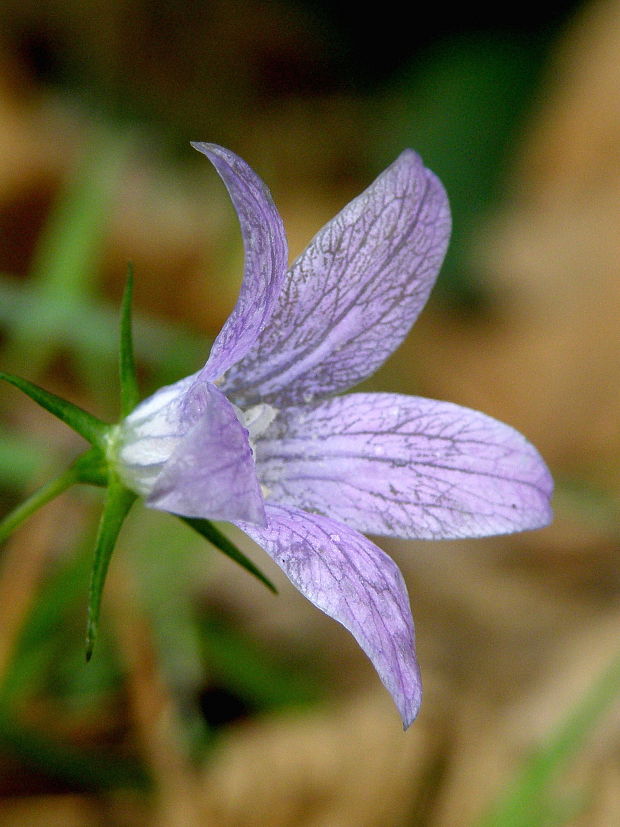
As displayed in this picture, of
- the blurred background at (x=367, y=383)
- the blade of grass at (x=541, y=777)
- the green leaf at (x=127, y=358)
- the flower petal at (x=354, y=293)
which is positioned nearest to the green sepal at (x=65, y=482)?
the green leaf at (x=127, y=358)

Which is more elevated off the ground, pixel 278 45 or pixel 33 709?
pixel 278 45

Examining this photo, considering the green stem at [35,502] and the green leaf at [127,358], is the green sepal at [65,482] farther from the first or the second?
the green leaf at [127,358]

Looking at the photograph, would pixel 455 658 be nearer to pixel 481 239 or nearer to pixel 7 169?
pixel 481 239

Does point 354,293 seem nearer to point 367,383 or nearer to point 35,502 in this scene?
point 35,502

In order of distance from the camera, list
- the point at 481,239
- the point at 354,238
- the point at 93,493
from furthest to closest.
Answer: the point at 481,239
the point at 93,493
the point at 354,238

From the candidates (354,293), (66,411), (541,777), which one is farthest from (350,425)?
(541,777)

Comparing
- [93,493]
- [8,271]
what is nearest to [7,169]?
[8,271]

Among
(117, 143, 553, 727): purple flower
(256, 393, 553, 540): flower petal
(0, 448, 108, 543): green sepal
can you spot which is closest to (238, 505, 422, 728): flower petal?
(117, 143, 553, 727): purple flower
